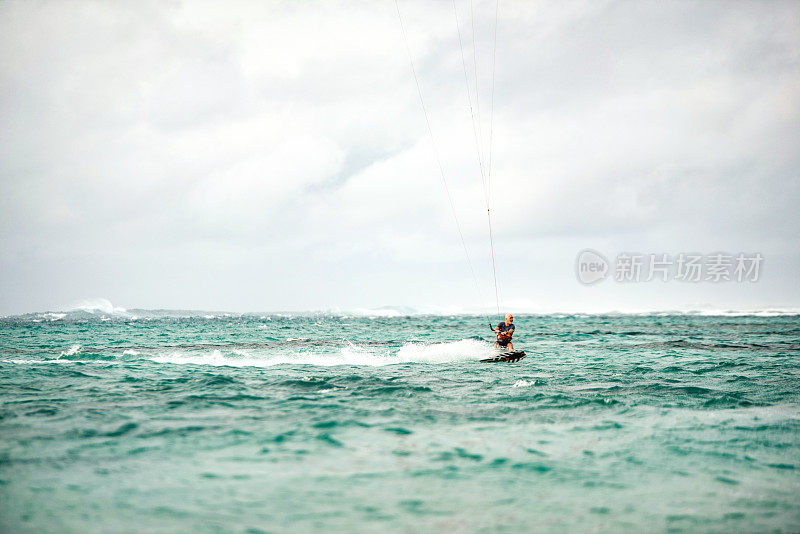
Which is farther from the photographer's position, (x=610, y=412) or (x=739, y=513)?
(x=610, y=412)

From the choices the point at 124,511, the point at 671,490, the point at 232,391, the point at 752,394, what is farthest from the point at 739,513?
the point at 232,391

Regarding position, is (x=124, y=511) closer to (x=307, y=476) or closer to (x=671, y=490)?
(x=307, y=476)

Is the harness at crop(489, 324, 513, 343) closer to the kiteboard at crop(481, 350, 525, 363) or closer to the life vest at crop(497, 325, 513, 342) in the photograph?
the life vest at crop(497, 325, 513, 342)

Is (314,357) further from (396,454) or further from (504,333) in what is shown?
(396,454)

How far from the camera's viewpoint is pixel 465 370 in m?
22.7

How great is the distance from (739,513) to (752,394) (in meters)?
11.8

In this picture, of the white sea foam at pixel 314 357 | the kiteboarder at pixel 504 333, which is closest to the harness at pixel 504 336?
the kiteboarder at pixel 504 333

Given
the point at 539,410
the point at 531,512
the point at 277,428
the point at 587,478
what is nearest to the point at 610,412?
the point at 539,410

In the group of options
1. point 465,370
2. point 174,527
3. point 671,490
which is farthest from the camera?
point 465,370

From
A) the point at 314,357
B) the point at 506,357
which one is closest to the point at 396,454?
the point at 506,357

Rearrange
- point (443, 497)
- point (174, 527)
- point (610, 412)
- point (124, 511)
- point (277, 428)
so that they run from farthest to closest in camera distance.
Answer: point (610, 412) → point (277, 428) → point (443, 497) → point (124, 511) → point (174, 527)

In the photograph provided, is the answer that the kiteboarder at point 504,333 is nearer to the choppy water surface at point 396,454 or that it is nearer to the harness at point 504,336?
the harness at point 504,336

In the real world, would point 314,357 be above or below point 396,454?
below

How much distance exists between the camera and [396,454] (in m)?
9.63
